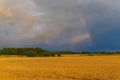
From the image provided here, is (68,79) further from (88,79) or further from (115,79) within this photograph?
(115,79)

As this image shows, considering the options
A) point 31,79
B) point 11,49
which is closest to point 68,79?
point 31,79

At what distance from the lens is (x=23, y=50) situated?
574ft

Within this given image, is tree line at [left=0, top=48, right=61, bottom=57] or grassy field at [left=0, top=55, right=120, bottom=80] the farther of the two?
tree line at [left=0, top=48, right=61, bottom=57]

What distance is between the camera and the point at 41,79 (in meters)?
24.9

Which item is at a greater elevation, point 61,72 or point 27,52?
point 27,52

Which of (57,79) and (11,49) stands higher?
(11,49)

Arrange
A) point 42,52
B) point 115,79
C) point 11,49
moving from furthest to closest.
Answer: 1. point 11,49
2. point 42,52
3. point 115,79

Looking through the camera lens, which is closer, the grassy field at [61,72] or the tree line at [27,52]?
the grassy field at [61,72]

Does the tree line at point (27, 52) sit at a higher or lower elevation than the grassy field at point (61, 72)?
higher

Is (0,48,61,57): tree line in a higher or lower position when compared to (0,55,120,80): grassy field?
higher

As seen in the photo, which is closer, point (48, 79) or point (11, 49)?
point (48, 79)

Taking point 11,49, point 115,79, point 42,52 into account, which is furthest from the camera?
point 11,49

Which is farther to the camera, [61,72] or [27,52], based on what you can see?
[27,52]

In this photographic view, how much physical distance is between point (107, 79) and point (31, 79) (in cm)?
694
